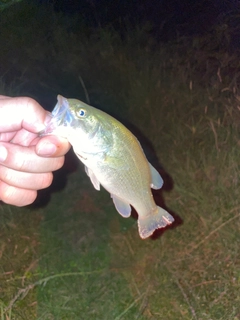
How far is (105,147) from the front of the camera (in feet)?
5.08

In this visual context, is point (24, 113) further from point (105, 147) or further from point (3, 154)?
point (105, 147)

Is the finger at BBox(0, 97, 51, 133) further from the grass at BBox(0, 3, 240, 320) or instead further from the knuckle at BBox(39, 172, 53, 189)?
the grass at BBox(0, 3, 240, 320)

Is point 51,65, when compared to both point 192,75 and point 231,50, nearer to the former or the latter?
point 192,75

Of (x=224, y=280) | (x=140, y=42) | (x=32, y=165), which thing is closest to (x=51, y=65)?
(x=140, y=42)

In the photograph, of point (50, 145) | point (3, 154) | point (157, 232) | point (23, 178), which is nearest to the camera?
point (50, 145)

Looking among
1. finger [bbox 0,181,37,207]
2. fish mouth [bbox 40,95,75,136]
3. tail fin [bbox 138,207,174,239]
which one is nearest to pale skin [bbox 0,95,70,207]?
finger [bbox 0,181,37,207]

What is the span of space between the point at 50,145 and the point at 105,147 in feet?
0.80

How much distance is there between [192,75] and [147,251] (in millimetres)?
2157

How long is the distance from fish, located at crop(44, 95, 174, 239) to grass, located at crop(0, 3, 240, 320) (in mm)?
2531

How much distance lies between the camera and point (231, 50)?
463 cm

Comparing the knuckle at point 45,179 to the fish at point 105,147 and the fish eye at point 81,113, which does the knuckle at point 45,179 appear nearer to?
the fish at point 105,147

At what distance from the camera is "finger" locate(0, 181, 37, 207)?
1937mm

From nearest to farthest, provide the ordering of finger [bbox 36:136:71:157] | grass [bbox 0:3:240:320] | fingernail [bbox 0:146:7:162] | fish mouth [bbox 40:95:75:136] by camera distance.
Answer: fish mouth [bbox 40:95:75:136]
finger [bbox 36:136:71:157]
fingernail [bbox 0:146:7:162]
grass [bbox 0:3:240:320]

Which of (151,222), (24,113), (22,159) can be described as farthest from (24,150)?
(151,222)
